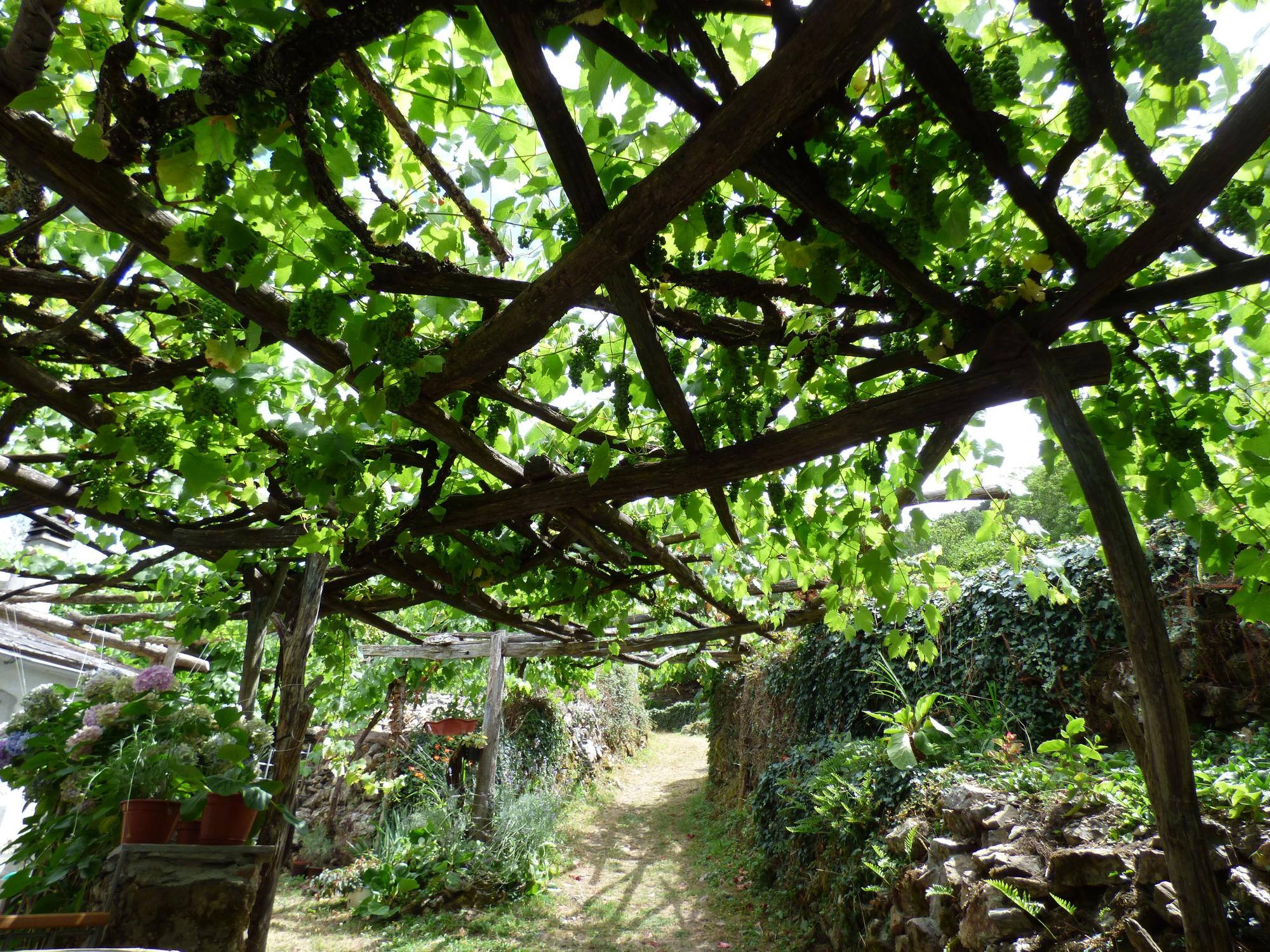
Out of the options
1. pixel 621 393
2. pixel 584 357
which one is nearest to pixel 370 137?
pixel 584 357

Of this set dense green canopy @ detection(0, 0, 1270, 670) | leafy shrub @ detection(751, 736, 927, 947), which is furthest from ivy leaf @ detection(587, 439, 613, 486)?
leafy shrub @ detection(751, 736, 927, 947)

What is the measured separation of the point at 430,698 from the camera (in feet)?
32.7

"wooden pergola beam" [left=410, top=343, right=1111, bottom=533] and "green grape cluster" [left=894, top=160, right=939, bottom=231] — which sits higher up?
"green grape cluster" [left=894, top=160, right=939, bottom=231]

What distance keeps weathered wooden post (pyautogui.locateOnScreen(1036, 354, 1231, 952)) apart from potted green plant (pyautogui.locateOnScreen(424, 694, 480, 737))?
826 centimetres

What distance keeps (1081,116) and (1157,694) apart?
3.61ft

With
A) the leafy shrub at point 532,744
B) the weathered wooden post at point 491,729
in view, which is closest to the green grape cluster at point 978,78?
the weathered wooden post at point 491,729

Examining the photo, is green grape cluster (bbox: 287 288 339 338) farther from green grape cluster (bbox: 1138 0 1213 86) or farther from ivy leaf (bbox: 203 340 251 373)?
green grape cluster (bbox: 1138 0 1213 86)

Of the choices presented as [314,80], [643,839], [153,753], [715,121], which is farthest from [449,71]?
[643,839]

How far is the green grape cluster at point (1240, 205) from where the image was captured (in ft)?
4.88

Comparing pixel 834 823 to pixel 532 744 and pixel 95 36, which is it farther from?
pixel 95 36

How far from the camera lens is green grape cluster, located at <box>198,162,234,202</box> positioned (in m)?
1.38

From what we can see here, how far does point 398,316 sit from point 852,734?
20.2 feet

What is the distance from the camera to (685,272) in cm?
168

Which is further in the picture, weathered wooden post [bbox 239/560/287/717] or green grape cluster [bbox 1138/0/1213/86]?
weathered wooden post [bbox 239/560/287/717]
